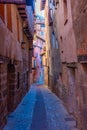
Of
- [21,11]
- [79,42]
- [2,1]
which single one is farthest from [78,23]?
[21,11]

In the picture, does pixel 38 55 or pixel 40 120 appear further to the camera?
pixel 38 55

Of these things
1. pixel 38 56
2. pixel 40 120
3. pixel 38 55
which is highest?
pixel 38 55

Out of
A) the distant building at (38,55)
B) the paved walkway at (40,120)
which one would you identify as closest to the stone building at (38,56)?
the distant building at (38,55)

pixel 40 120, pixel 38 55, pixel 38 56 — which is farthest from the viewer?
pixel 38 56

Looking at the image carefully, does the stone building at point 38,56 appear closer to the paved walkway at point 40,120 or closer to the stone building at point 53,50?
the stone building at point 53,50

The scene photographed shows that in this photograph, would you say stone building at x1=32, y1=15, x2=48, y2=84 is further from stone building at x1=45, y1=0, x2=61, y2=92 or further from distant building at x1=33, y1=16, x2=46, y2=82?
stone building at x1=45, y1=0, x2=61, y2=92

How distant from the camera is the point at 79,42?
25.2ft

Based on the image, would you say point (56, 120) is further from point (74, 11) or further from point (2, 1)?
point (2, 1)

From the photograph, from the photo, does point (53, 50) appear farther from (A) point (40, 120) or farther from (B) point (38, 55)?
(B) point (38, 55)

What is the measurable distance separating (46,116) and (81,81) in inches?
130

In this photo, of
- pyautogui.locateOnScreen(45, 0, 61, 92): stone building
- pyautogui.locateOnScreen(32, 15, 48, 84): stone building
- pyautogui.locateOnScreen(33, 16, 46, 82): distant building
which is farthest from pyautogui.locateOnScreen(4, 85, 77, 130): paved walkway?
pyautogui.locateOnScreen(33, 16, 46, 82): distant building

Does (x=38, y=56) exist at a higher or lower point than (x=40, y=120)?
higher

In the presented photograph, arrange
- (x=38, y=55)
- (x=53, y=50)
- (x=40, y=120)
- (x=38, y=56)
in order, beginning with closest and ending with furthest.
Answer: (x=40, y=120) → (x=53, y=50) → (x=38, y=55) → (x=38, y=56)

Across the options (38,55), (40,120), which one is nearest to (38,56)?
(38,55)
